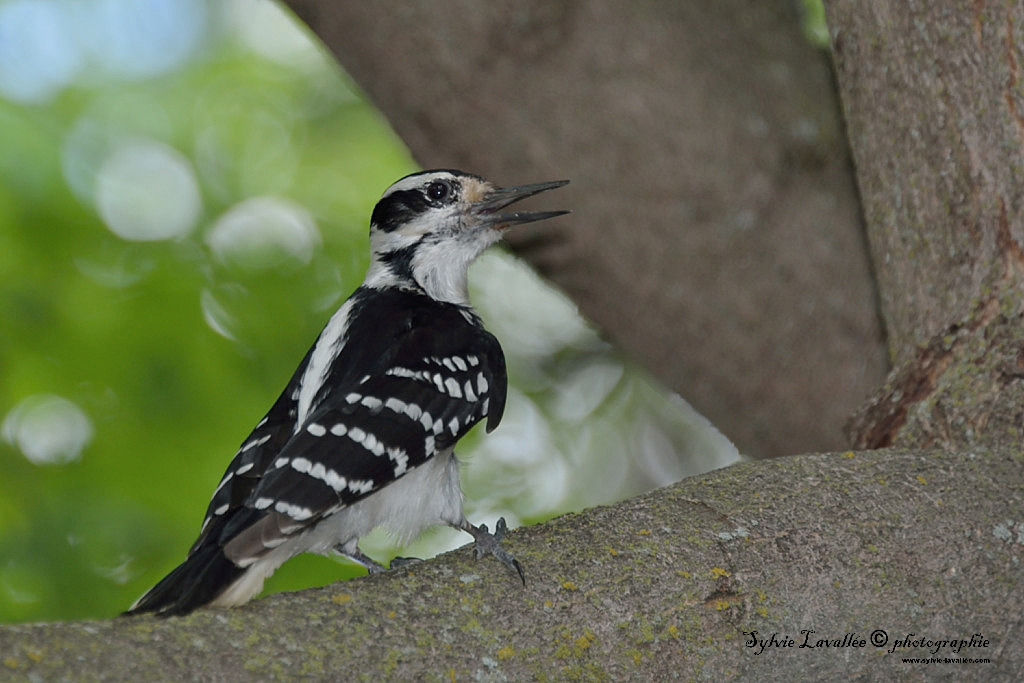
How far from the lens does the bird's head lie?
14.5ft

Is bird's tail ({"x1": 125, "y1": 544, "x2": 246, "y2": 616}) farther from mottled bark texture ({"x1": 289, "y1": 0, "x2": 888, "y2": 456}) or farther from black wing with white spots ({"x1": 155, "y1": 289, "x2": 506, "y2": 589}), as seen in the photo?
mottled bark texture ({"x1": 289, "y1": 0, "x2": 888, "y2": 456})

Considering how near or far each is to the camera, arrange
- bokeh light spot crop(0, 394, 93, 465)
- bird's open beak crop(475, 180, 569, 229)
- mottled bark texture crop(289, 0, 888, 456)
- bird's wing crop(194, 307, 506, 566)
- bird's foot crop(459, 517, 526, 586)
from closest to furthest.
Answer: bird's foot crop(459, 517, 526, 586) → bird's wing crop(194, 307, 506, 566) → bird's open beak crop(475, 180, 569, 229) → mottled bark texture crop(289, 0, 888, 456) → bokeh light spot crop(0, 394, 93, 465)

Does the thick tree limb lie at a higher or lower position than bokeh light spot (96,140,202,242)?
lower

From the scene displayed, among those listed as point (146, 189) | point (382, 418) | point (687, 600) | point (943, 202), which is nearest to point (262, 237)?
point (146, 189)

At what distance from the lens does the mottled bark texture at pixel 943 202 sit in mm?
3381

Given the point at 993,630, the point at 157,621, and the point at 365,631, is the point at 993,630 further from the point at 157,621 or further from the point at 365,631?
the point at 157,621

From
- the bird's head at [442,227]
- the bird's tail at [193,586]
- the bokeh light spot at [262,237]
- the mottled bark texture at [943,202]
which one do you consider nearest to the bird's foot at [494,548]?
the bird's tail at [193,586]

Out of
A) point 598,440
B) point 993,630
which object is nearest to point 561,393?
point 598,440

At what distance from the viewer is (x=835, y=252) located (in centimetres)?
461

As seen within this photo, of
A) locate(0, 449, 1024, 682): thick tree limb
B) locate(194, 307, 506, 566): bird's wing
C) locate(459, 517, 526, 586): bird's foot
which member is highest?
locate(194, 307, 506, 566): bird's wing

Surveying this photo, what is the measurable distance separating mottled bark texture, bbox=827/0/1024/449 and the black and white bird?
1.24 meters

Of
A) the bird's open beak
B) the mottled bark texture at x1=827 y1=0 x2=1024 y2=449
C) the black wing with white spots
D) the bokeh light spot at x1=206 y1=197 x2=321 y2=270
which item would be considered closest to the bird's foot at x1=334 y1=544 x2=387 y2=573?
the black wing with white spots

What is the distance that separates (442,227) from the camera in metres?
4.46

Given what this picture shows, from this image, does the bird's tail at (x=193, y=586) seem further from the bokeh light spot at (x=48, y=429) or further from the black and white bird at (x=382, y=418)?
the bokeh light spot at (x=48, y=429)
